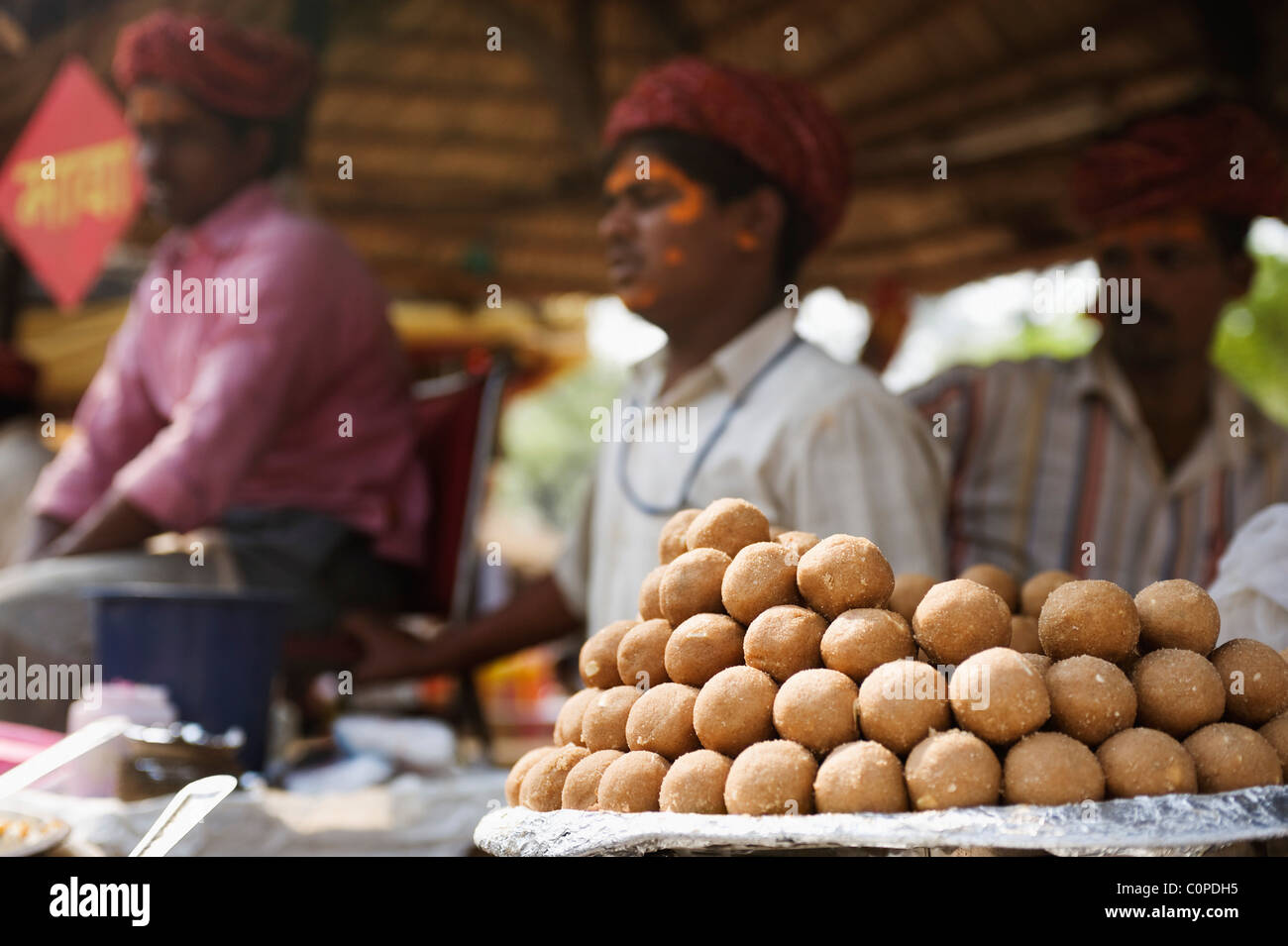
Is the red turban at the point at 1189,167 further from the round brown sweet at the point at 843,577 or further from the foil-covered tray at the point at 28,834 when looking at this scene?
the foil-covered tray at the point at 28,834

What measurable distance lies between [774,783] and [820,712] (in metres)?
0.09

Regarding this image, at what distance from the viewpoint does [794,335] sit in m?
2.66

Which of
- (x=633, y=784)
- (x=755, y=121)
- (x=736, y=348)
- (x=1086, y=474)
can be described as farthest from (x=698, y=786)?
(x=1086, y=474)

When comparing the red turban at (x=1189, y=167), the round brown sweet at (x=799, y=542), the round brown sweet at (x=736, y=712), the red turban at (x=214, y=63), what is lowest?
the round brown sweet at (x=736, y=712)

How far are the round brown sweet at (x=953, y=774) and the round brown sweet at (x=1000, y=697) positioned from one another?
0.02 meters

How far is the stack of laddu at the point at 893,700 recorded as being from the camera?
1229 mm

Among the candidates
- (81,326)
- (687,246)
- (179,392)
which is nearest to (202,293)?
(179,392)

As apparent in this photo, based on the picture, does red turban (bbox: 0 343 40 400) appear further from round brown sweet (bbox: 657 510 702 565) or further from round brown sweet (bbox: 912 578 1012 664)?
round brown sweet (bbox: 912 578 1012 664)

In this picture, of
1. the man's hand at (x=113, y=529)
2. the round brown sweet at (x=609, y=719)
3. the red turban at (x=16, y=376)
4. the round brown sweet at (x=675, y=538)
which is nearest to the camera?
the round brown sweet at (x=609, y=719)

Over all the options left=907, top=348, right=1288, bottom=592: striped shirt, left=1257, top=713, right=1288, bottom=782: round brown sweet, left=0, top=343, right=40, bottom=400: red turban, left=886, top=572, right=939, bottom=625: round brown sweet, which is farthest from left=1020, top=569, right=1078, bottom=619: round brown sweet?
left=0, top=343, right=40, bottom=400: red turban

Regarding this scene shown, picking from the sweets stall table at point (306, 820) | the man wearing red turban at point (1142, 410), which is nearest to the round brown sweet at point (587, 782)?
the sweets stall table at point (306, 820)

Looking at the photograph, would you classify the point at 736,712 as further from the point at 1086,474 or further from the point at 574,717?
the point at 1086,474

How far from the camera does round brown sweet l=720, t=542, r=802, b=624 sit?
4.74ft

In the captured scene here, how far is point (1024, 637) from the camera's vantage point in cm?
160
